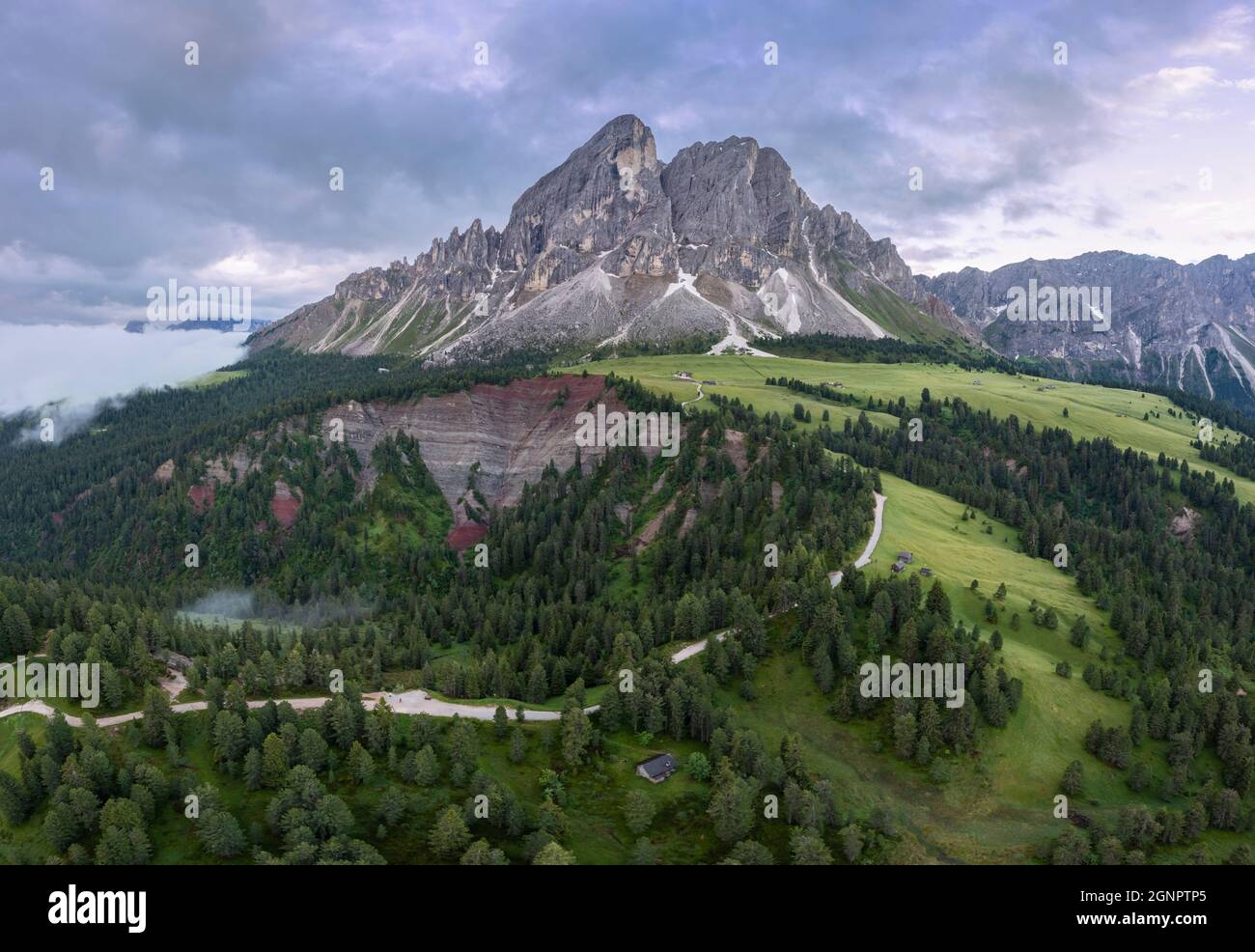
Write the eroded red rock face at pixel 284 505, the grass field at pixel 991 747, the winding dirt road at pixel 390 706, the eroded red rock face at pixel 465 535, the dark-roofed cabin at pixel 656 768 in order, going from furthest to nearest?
the eroded red rock face at pixel 284 505 < the eroded red rock face at pixel 465 535 < the winding dirt road at pixel 390 706 < the dark-roofed cabin at pixel 656 768 < the grass field at pixel 991 747

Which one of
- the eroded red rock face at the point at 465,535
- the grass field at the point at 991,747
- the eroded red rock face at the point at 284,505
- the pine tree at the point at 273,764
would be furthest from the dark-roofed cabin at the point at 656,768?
the eroded red rock face at the point at 284,505

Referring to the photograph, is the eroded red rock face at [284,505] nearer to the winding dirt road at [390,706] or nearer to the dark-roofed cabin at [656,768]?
the winding dirt road at [390,706]

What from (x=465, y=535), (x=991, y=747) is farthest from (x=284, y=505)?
(x=991, y=747)

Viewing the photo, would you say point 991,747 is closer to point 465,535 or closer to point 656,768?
point 656,768

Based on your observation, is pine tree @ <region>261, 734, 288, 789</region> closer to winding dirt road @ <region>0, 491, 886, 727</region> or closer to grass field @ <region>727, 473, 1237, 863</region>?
winding dirt road @ <region>0, 491, 886, 727</region>

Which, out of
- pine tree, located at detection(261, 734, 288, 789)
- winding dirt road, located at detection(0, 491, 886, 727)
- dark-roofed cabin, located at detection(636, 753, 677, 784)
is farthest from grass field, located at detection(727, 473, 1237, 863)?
pine tree, located at detection(261, 734, 288, 789)

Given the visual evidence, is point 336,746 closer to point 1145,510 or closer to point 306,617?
point 306,617
